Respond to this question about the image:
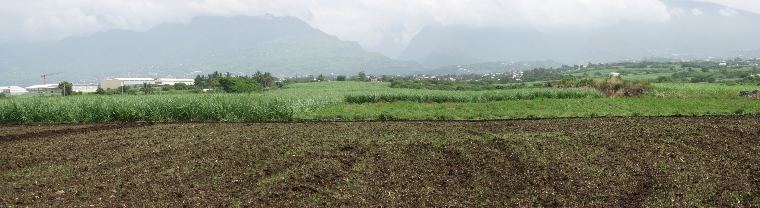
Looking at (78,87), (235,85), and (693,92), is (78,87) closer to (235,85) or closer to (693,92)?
(235,85)

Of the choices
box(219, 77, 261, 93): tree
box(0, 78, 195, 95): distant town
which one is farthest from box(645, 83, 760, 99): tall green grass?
box(0, 78, 195, 95): distant town

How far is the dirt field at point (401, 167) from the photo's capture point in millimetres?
9148

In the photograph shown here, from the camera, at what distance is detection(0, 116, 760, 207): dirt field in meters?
9.15

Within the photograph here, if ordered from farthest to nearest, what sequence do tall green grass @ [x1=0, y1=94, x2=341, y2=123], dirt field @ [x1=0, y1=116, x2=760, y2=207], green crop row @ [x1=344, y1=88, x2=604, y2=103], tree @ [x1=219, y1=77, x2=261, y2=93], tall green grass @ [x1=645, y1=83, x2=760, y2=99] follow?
tree @ [x1=219, y1=77, x2=261, y2=93] < green crop row @ [x1=344, y1=88, x2=604, y2=103] < tall green grass @ [x1=645, y1=83, x2=760, y2=99] < tall green grass @ [x1=0, y1=94, x2=341, y2=123] < dirt field @ [x1=0, y1=116, x2=760, y2=207]

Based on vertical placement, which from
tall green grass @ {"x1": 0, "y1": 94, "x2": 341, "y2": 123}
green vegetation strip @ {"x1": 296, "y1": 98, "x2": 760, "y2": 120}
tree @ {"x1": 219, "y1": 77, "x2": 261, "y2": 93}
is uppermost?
tree @ {"x1": 219, "y1": 77, "x2": 261, "y2": 93}

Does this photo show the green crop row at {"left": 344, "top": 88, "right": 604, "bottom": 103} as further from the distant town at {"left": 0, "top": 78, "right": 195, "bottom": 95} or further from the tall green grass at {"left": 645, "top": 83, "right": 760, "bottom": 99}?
the distant town at {"left": 0, "top": 78, "right": 195, "bottom": 95}

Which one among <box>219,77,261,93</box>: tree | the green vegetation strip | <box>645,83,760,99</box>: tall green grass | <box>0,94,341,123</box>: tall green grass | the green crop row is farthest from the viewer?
<box>219,77,261,93</box>: tree

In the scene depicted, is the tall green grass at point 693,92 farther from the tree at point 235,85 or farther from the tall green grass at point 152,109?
the tree at point 235,85

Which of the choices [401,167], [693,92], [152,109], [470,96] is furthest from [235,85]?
[401,167]

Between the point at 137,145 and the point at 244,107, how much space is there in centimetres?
762

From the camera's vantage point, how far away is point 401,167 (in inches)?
436

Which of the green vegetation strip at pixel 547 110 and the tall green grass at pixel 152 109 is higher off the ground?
the tall green grass at pixel 152 109

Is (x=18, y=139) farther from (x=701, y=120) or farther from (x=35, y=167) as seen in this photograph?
(x=701, y=120)

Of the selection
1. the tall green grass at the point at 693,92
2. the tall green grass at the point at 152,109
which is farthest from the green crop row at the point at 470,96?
the tall green grass at the point at 152,109
